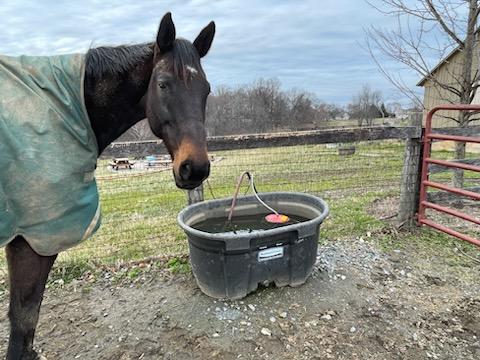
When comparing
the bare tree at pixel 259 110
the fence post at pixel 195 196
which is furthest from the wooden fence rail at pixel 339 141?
the bare tree at pixel 259 110

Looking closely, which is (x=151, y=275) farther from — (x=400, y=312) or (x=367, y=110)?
(x=367, y=110)

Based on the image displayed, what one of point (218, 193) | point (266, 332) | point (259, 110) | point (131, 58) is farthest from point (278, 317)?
point (259, 110)

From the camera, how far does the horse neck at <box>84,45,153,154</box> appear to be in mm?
1802

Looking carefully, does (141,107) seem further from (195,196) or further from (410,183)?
(410,183)

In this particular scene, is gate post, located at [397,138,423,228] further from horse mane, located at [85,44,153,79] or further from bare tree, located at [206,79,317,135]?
bare tree, located at [206,79,317,135]

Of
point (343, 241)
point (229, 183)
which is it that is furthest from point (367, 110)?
point (343, 241)

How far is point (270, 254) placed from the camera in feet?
8.87

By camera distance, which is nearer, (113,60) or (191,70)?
(191,70)

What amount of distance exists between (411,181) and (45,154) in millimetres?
3994

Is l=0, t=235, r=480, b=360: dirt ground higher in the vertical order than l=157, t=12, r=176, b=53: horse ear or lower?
lower

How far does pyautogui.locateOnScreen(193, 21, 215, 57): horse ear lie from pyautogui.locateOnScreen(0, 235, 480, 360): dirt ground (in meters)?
1.88

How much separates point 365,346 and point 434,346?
1.53 ft

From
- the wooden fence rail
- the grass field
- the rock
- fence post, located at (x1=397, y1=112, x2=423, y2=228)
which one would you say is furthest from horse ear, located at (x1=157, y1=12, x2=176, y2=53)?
fence post, located at (x1=397, y1=112, x2=423, y2=228)

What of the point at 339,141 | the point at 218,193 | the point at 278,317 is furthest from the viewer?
the point at 218,193
